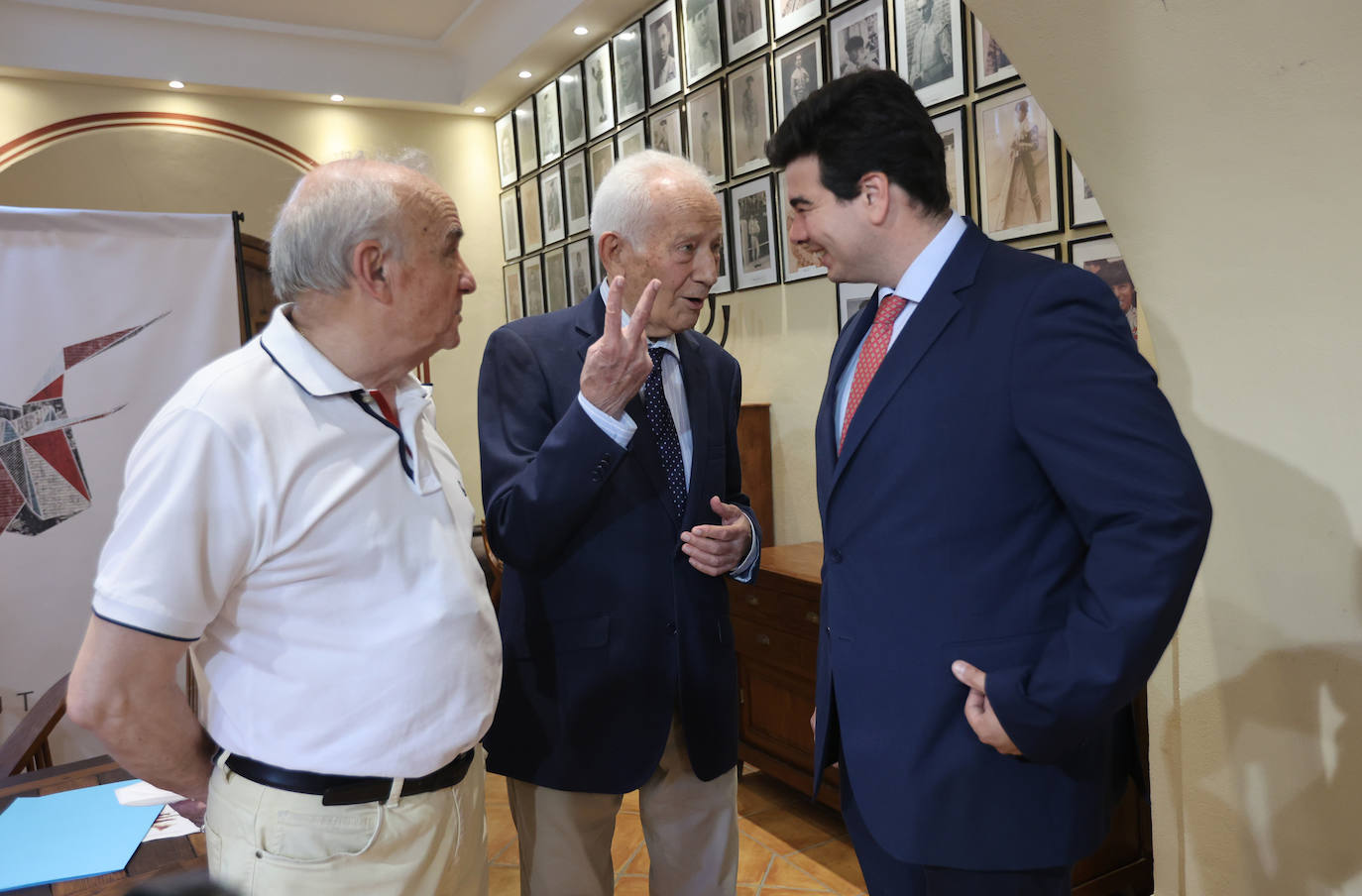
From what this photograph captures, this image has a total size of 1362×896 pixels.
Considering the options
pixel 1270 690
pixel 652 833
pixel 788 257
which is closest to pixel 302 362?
pixel 652 833

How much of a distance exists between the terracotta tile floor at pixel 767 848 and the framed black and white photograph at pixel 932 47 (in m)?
2.76

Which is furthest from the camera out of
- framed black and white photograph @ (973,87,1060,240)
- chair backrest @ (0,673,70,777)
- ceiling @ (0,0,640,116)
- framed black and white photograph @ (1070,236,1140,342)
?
ceiling @ (0,0,640,116)

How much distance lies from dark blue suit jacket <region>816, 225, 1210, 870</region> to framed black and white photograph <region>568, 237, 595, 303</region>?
4.58m

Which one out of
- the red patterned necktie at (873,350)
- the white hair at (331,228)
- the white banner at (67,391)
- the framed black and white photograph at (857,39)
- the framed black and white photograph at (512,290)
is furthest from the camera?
the framed black and white photograph at (512,290)

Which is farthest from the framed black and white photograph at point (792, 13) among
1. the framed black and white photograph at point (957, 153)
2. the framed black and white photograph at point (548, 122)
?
the framed black and white photograph at point (548, 122)

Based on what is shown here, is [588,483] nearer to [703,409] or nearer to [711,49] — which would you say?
[703,409]

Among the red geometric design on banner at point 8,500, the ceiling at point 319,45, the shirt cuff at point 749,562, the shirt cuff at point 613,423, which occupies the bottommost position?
the shirt cuff at point 749,562

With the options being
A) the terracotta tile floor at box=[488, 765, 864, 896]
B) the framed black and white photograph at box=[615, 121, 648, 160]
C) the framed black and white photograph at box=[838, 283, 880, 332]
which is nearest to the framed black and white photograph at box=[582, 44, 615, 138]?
the framed black and white photograph at box=[615, 121, 648, 160]

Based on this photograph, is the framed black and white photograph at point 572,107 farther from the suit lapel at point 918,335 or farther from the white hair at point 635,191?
the suit lapel at point 918,335

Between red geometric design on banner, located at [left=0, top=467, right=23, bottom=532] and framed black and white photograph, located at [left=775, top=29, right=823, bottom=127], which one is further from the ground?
framed black and white photograph, located at [left=775, top=29, right=823, bottom=127]

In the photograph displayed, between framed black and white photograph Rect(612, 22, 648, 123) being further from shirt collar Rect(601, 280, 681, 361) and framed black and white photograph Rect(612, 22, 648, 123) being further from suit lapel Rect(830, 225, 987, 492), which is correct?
suit lapel Rect(830, 225, 987, 492)

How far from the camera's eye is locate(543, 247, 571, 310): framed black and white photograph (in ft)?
20.8

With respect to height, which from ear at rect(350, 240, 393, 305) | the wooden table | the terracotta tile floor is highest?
ear at rect(350, 240, 393, 305)

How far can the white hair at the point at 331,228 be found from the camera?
4.45 feet
